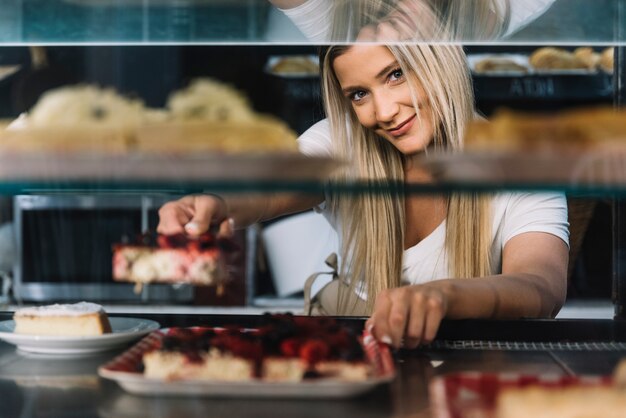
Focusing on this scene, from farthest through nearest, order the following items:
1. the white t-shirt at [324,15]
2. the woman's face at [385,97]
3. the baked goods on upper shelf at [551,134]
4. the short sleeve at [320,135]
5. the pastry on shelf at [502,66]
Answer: the pastry on shelf at [502,66] → the short sleeve at [320,135] → the woman's face at [385,97] → the white t-shirt at [324,15] → the baked goods on upper shelf at [551,134]

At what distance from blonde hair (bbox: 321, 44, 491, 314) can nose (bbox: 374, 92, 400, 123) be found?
0.06 meters

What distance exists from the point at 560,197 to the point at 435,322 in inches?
33.2

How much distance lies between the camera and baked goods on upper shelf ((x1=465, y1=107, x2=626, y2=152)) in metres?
1.06

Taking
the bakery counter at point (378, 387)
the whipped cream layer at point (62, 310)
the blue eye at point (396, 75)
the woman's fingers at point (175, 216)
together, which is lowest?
the bakery counter at point (378, 387)

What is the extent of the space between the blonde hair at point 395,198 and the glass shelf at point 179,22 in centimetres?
33

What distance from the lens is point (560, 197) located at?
7.36ft

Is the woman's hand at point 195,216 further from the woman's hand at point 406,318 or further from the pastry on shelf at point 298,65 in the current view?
the pastry on shelf at point 298,65

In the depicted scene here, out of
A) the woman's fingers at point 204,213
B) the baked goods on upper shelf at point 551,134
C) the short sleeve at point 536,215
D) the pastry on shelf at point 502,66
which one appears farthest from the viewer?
the pastry on shelf at point 502,66

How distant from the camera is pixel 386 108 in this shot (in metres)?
1.80

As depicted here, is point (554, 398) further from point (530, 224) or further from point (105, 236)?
point (105, 236)

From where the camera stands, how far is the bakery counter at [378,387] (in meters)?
1.17

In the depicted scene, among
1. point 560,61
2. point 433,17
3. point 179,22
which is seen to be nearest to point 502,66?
point 560,61

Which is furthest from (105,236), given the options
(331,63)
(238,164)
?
(238,164)

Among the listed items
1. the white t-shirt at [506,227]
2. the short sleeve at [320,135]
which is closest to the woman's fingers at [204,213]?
the short sleeve at [320,135]
